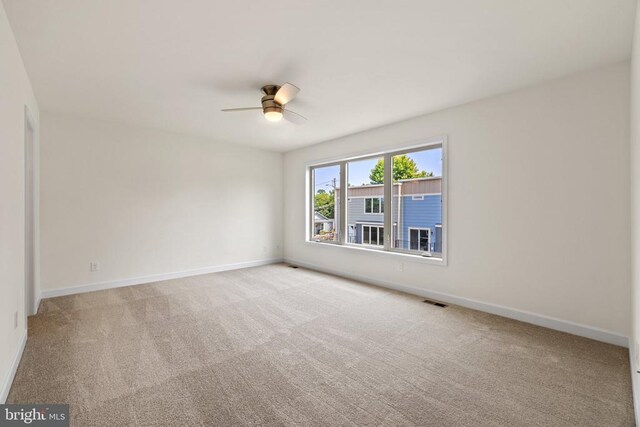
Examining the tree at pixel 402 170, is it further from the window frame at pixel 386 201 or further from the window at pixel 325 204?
the window at pixel 325 204

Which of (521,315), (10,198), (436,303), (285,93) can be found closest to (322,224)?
(436,303)

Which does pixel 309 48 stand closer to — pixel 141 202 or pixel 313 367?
pixel 313 367

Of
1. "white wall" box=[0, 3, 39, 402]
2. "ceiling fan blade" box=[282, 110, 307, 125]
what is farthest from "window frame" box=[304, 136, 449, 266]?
"white wall" box=[0, 3, 39, 402]

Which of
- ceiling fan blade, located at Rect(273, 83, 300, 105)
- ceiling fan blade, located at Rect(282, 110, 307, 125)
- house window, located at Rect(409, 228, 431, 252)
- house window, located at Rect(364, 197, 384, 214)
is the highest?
ceiling fan blade, located at Rect(273, 83, 300, 105)

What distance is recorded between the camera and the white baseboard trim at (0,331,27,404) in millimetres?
1753

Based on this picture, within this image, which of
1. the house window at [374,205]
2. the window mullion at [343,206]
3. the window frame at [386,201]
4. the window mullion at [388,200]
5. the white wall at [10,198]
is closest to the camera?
the white wall at [10,198]

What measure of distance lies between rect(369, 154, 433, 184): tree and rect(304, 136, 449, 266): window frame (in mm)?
79

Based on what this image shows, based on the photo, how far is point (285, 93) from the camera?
271 cm

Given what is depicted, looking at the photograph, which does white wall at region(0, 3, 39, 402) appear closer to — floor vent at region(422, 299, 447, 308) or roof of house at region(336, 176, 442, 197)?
floor vent at region(422, 299, 447, 308)

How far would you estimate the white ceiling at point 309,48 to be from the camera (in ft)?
6.09

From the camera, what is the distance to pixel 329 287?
4.32 meters

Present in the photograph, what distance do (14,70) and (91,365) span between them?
91.3 inches

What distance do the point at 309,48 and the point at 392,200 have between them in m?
2.75

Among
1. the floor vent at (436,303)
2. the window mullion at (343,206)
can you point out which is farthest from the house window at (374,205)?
the floor vent at (436,303)
